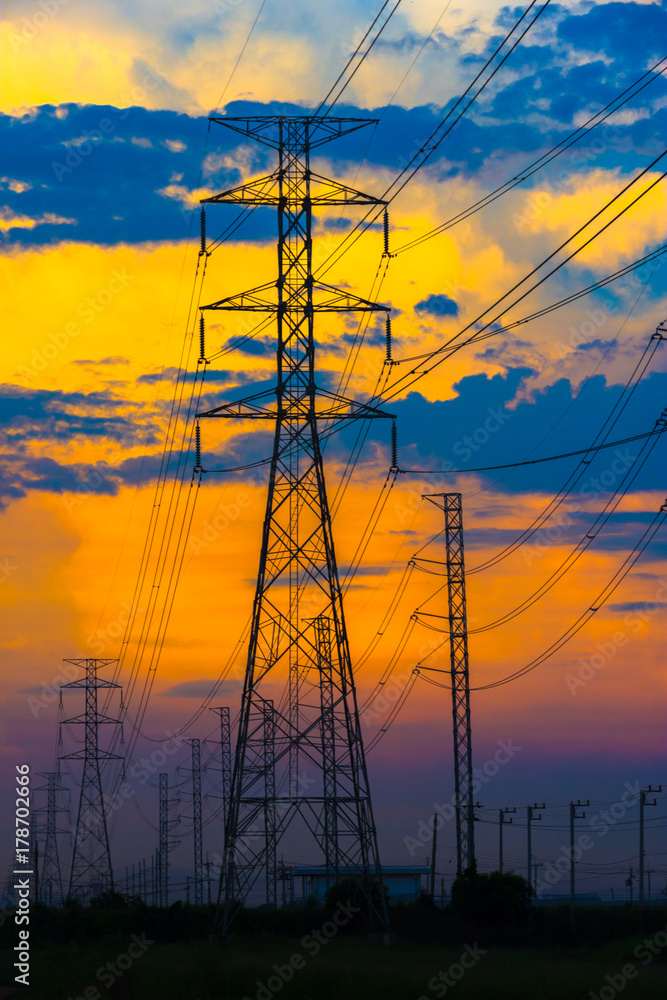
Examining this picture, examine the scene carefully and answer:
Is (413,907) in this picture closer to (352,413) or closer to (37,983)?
(37,983)

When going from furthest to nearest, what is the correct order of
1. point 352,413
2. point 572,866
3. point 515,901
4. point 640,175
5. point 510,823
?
point 510,823
point 572,866
point 515,901
point 352,413
point 640,175

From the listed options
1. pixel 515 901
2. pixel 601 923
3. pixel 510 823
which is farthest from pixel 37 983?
pixel 510 823

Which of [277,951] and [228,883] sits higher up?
[228,883]

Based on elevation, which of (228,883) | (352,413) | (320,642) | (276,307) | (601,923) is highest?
(276,307)

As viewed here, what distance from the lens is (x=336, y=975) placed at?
3772cm

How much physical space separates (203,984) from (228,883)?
5.22 meters

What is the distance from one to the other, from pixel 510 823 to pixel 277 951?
44.6 meters

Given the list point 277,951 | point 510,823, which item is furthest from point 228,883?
point 510,823

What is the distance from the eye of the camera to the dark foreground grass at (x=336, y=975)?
35.9m

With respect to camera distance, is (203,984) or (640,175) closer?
(640,175)

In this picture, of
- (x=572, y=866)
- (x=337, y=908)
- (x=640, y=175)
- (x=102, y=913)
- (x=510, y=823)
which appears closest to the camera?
(x=640, y=175)

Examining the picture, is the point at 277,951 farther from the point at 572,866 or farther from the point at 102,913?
the point at 572,866

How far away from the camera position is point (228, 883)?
143 feet

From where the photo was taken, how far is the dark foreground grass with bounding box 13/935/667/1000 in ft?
118
